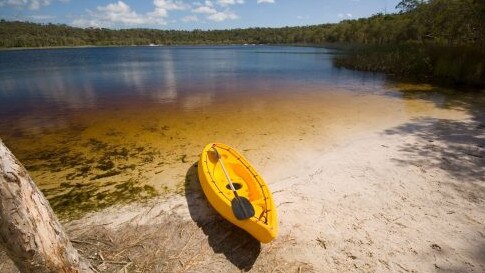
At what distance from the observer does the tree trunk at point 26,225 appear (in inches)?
102

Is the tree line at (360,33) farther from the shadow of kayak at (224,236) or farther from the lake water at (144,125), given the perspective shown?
the shadow of kayak at (224,236)

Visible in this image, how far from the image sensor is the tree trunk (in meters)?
2.60

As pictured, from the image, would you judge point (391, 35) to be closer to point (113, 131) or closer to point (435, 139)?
point (435, 139)

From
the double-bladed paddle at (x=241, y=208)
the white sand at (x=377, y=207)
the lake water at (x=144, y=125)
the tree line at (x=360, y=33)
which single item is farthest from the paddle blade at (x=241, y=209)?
the tree line at (x=360, y=33)

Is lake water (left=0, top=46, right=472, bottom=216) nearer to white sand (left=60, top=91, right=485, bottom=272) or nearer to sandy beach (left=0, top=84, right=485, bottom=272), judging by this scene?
sandy beach (left=0, top=84, right=485, bottom=272)

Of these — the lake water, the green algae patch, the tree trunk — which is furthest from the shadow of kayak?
the tree trunk

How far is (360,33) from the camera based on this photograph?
2891 inches

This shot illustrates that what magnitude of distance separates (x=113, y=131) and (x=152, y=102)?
18.1 feet

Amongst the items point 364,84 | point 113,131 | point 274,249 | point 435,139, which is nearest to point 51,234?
point 274,249

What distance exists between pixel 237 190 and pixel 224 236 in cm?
125

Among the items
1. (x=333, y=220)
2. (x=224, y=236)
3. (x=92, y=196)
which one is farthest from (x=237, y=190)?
(x=92, y=196)

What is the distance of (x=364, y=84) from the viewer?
20.9m

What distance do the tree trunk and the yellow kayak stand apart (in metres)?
2.62

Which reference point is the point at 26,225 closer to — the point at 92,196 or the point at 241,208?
the point at 241,208
